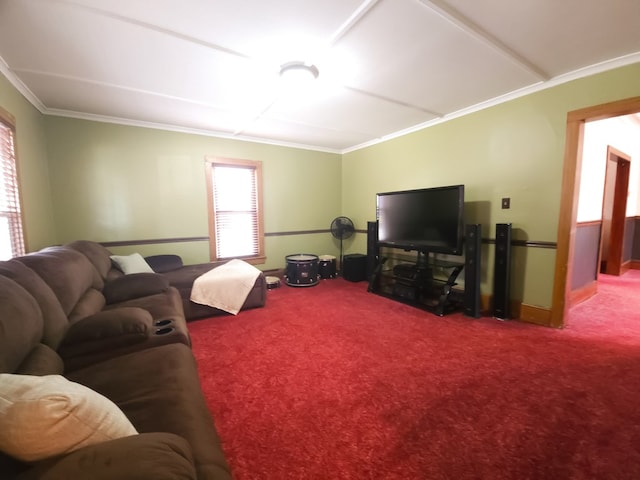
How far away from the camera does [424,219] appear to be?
136 inches

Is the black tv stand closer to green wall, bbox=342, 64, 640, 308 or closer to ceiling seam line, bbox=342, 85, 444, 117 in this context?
green wall, bbox=342, 64, 640, 308

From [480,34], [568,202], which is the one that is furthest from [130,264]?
[568,202]

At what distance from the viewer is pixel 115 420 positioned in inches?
29.7

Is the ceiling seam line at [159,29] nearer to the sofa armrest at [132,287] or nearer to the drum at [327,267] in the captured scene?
the sofa armrest at [132,287]

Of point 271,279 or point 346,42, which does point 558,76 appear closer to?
point 346,42

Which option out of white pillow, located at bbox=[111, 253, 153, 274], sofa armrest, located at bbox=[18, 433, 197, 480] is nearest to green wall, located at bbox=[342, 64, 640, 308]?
sofa armrest, located at bbox=[18, 433, 197, 480]

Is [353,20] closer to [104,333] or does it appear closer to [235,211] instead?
[104,333]

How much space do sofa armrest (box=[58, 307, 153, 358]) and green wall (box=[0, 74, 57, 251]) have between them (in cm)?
177

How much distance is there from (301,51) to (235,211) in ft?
9.32

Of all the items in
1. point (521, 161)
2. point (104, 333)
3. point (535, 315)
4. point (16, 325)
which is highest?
point (521, 161)

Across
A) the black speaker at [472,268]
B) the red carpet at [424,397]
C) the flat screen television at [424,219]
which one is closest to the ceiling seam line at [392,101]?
the flat screen television at [424,219]

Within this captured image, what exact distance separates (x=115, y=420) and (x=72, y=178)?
12.3ft

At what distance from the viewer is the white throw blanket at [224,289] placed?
3.12 metres

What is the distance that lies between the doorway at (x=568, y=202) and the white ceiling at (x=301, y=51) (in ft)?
1.27
